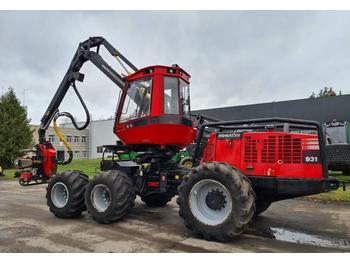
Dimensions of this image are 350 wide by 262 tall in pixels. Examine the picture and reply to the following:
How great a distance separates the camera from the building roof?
75.8ft

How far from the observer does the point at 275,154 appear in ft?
18.2

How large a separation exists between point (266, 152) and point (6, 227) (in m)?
5.23

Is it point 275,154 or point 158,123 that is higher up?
point 158,123

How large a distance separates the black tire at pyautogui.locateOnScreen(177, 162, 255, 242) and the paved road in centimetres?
19

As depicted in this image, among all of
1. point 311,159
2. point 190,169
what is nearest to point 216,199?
point 190,169

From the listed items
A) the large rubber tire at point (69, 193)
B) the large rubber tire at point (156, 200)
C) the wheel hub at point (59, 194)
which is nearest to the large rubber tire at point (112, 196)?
the large rubber tire at point (69, 193)

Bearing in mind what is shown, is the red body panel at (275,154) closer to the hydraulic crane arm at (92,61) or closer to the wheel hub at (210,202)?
the wheel hub at (210,202)

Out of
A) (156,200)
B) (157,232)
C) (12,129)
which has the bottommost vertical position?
(157,232)

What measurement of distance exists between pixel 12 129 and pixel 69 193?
22.5 metres

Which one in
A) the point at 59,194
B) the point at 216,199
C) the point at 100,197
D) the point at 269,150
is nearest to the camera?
the point at 216,199

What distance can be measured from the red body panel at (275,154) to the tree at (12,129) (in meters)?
25.0

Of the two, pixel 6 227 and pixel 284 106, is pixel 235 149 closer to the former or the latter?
pixel 6 227

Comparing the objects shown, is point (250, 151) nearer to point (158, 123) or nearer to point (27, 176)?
point (158, 123)

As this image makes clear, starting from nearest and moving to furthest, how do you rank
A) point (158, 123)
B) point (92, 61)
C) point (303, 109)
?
point (158, 123) → point (92, 61) → point (303, 109)
